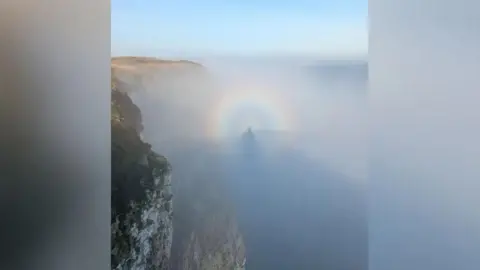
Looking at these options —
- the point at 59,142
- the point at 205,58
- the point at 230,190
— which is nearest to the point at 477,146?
the point at 230,190

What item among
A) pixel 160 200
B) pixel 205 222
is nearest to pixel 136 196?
pixel 160 200

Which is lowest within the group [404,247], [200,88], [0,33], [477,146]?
[404,247]

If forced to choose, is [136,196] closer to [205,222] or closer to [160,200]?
[160,200]

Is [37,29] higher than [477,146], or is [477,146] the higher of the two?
[37,29]

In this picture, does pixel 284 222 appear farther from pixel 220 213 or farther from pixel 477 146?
pixel 477 146
